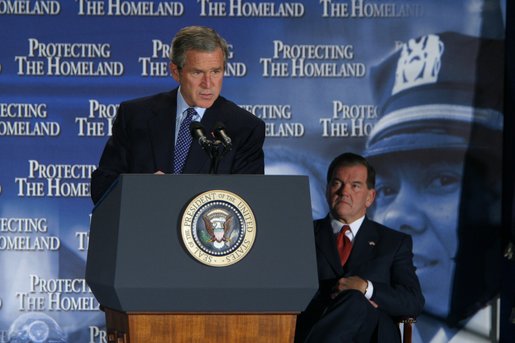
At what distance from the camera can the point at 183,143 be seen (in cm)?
377

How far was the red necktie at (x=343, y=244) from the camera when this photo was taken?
4751 mm

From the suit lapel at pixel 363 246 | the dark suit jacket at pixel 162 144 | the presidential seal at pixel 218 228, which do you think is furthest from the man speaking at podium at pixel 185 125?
the suit lapel at pixel 363 246

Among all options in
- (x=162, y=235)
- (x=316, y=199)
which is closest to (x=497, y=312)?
(x=316, y=199)

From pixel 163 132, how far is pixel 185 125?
75 mm

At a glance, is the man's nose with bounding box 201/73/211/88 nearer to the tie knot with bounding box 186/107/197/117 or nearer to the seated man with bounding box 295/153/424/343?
the tie knot with bounding box 186/107/197/117

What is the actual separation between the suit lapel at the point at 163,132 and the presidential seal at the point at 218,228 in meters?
0.61

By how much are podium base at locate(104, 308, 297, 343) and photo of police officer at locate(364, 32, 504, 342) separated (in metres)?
3.30

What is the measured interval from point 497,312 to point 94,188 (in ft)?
10.9

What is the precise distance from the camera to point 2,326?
20.7 ft

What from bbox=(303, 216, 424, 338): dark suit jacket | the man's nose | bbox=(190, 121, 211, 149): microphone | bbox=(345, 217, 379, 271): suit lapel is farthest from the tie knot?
bbox=(345, 217, 379, 271): suit lapel

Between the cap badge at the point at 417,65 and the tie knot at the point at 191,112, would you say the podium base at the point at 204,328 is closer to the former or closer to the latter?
the tie knot at the point at 191,112

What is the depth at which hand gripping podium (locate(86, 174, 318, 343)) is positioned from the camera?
10.3ft

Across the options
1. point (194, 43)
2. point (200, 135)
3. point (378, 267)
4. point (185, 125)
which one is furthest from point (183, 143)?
point (378, 267)

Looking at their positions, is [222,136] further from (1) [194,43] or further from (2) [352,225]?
(2) [352,225]
